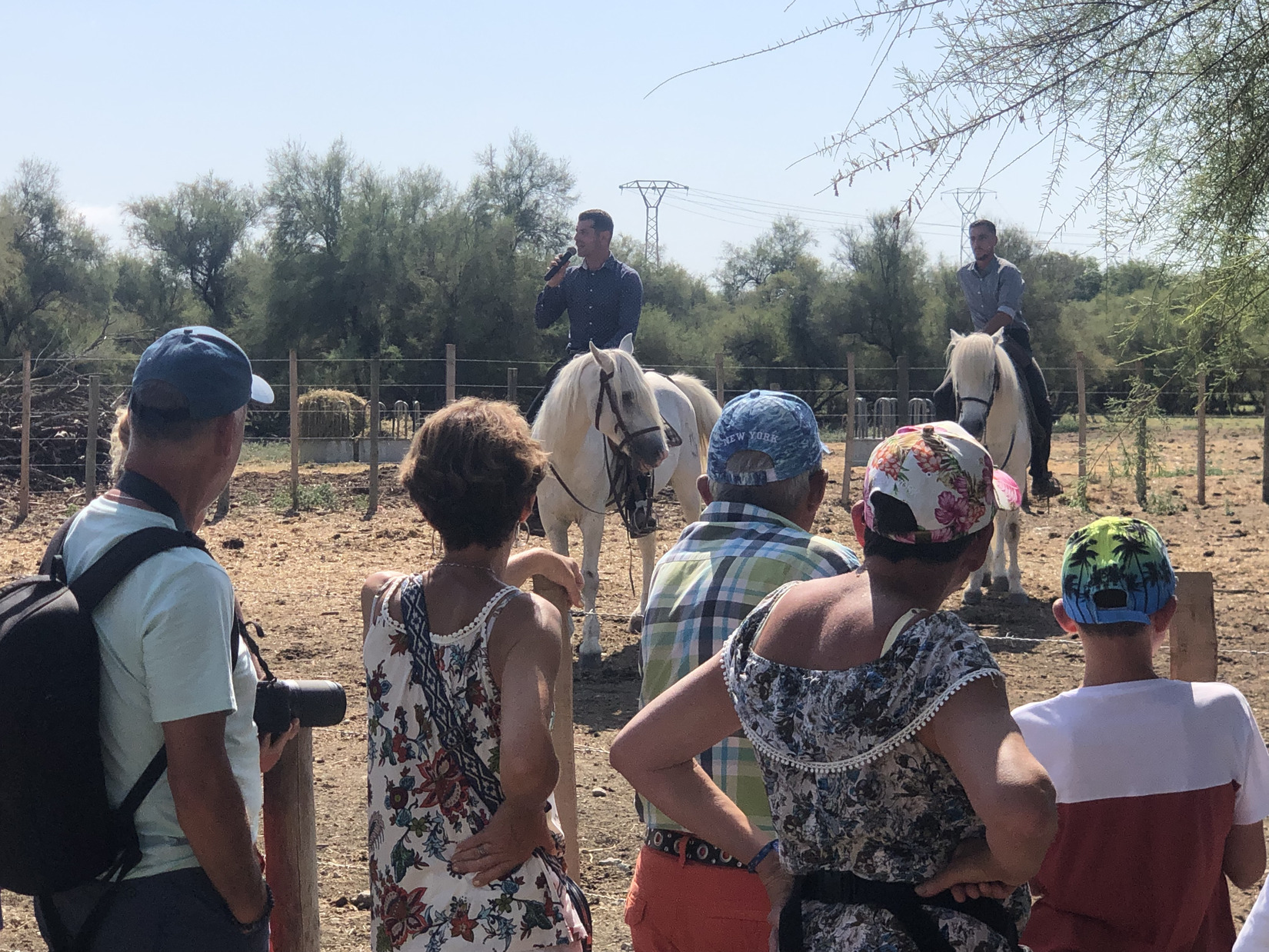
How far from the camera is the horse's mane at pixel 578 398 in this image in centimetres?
713

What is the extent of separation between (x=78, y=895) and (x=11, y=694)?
382 millimetres

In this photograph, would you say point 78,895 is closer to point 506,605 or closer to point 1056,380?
point 506,605

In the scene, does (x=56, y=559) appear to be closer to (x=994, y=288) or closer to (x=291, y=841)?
(x=291, y=841)

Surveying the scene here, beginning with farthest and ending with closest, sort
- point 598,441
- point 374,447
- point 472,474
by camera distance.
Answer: point 374,447
point 598,441
point 472,474

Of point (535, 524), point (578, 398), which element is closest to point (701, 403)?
point (535, 524)

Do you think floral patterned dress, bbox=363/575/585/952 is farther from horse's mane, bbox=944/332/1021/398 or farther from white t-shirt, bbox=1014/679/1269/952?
horse's mane, bbox=944/332/1021/398

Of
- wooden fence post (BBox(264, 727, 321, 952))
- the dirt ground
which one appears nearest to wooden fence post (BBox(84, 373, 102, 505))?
the dirt ground

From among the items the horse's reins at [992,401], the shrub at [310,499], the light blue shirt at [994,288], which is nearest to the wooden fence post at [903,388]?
the light blue shirt at [994,288]

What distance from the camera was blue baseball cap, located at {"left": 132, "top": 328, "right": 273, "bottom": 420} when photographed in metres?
1.99

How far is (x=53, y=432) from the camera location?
18.5m

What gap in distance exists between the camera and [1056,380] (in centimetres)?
3512

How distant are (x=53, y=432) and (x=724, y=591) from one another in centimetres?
1883

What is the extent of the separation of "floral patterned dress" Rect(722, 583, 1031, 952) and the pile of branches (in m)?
17.1

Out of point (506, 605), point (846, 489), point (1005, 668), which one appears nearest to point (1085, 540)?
point (506, 605)
